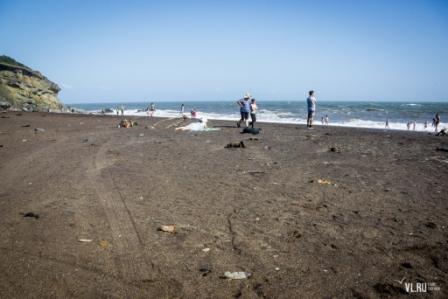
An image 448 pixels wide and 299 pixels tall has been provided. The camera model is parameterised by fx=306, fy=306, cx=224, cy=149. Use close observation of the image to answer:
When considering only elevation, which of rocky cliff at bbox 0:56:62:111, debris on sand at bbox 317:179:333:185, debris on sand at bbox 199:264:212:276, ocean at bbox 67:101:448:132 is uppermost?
rocky cliff at bbox 0:56:62:111

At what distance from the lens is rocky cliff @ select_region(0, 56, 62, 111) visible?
4523 cm

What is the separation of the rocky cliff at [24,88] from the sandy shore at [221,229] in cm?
4275

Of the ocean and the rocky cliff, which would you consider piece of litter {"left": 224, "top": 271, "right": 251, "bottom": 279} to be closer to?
the ocean

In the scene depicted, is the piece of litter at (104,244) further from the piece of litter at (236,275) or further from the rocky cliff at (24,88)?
the rocky cliff at (24,88)

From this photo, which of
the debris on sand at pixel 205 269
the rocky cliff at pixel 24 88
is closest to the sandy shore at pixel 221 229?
the debris on sand at pixel 205 269

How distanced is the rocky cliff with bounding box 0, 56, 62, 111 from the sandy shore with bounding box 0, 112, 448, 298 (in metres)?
42.7

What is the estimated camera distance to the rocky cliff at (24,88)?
45.2m

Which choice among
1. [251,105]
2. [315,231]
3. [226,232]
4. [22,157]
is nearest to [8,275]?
[226,232]

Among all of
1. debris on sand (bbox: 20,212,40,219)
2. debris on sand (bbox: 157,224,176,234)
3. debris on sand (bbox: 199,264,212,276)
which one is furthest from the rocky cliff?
debris on sand (bbox: 199,264,212,276)

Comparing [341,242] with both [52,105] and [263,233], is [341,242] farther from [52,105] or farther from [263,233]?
[52,105]

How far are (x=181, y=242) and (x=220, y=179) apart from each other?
3.32 meters

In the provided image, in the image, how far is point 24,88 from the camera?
4875cm

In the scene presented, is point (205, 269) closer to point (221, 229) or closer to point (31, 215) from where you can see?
point (221, 229)

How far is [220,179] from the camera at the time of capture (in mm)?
7262
